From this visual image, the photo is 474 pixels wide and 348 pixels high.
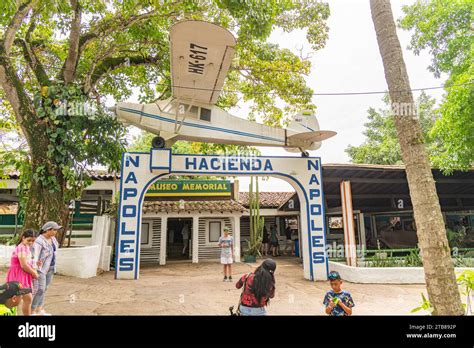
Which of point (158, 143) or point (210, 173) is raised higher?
point (158, 143)

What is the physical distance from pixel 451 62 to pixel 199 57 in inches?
360

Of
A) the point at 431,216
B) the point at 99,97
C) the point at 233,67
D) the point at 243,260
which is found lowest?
the point at 243,260

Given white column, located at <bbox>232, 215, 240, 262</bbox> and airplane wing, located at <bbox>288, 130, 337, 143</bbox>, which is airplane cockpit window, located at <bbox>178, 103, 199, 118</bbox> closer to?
airplane wing, located at <bbox>288, 130, 337, 143</bbox>

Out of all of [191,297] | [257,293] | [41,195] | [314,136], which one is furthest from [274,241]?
[257,293]

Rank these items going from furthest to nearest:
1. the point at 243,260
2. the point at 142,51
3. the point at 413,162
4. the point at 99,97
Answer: the point at 243,260 → the point at 99,97 → the point at 142,51 → the point at 413,162

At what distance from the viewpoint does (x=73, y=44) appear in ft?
27.8

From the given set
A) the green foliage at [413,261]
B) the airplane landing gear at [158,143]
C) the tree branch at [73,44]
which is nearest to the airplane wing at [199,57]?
the airplane landing gear at [158,143]

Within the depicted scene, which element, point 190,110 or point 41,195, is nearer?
point 41,195

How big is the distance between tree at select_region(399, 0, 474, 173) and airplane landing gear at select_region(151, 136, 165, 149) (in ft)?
26.9

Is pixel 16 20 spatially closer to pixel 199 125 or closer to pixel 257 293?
pixel 199 125

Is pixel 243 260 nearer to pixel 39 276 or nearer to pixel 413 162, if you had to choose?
pixel 39 276

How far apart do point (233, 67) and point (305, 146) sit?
13.6ft
